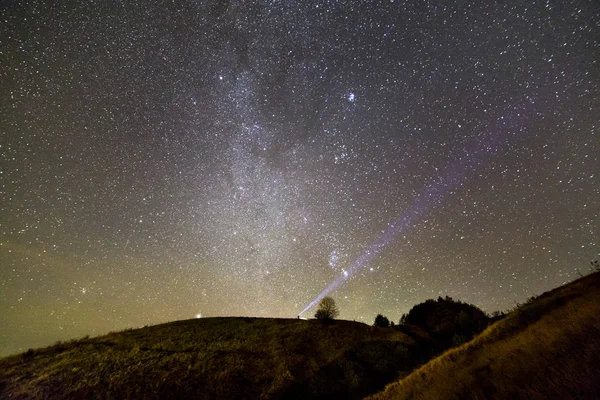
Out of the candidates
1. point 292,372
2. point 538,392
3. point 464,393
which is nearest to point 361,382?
point 292,372

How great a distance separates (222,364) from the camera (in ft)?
72.9

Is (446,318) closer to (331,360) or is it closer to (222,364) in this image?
(331,360)

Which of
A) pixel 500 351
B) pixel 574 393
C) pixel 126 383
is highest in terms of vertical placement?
pixel 126 383

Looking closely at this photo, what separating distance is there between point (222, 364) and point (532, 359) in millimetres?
20380

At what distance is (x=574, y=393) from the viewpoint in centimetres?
753

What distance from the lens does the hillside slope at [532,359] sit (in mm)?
8148

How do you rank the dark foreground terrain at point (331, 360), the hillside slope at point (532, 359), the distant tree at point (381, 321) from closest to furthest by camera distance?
the hillside slope at point (532, 359), the dark foreground terrain at point (331, 360), the distant tree at point (381, 321)

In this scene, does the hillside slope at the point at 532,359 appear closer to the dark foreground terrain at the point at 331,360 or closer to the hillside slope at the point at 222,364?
the dark foreground terrain at the point at 331,360

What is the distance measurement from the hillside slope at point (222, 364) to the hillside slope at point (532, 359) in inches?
259

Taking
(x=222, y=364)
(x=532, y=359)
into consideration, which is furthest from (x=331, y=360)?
(x=532, y=359)

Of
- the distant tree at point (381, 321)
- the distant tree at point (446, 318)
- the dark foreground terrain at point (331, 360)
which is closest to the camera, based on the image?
the dark foreground terrain at point (331, 360)

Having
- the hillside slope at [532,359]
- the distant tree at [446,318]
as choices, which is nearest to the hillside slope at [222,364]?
the distant tree at [446,318]

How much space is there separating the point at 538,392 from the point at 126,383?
79.7 ft

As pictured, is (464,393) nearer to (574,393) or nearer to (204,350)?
(574,393)
